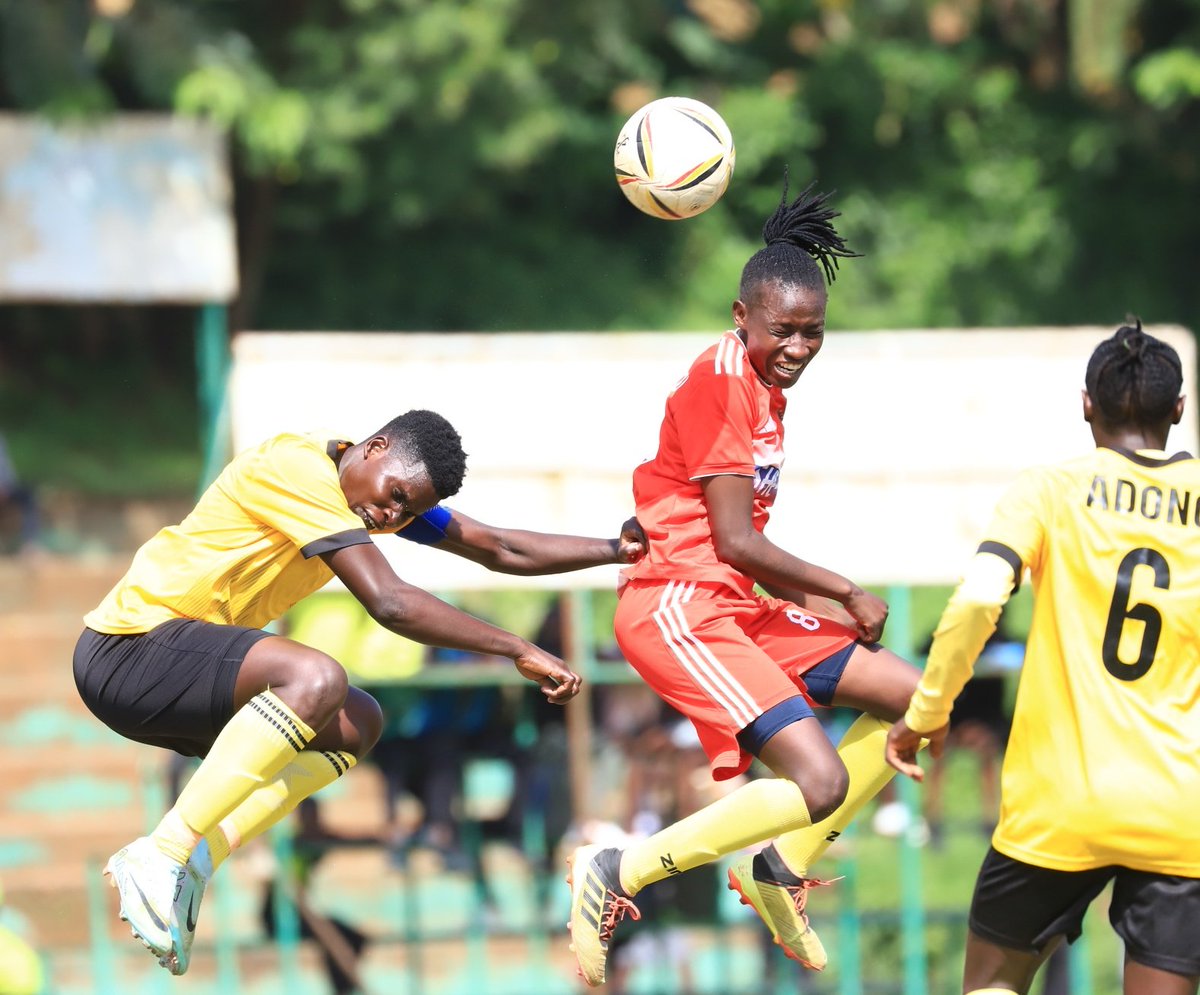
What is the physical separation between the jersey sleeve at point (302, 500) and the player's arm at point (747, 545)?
0.99 metres

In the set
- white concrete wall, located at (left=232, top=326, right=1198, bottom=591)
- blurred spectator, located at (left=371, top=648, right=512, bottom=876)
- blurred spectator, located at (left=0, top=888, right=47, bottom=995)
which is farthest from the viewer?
blurred spectator, located at (left=371, top=648, right=512, bottom=876)

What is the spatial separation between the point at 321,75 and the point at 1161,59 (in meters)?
6.81

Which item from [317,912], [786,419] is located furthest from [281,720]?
[317,912]

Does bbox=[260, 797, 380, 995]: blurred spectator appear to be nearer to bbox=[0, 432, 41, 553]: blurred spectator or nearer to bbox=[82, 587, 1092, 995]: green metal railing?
bbox=[82, 587, 1092, 995]: green metal railing

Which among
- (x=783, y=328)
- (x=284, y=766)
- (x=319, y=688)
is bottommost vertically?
(x=284, y=766)

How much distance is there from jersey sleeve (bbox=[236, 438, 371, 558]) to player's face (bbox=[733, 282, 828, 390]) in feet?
4.11

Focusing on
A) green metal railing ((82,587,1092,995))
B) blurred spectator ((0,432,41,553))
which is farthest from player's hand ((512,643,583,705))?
blurred spectator ((0,432,41,553))

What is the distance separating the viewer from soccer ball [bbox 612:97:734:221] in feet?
19.0

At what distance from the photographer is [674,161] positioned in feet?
19.0

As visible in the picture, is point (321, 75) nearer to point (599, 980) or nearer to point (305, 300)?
point (305, 300)

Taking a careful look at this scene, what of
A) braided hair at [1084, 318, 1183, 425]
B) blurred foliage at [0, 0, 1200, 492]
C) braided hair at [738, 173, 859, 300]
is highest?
blurred foliage at [0, 0, 1200, 492]

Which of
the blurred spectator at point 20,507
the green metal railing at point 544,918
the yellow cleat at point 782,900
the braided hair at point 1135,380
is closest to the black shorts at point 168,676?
the yellow cleat at point 782,900

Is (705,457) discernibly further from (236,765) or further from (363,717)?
(236,765)

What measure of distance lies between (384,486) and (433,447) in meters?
0.18
